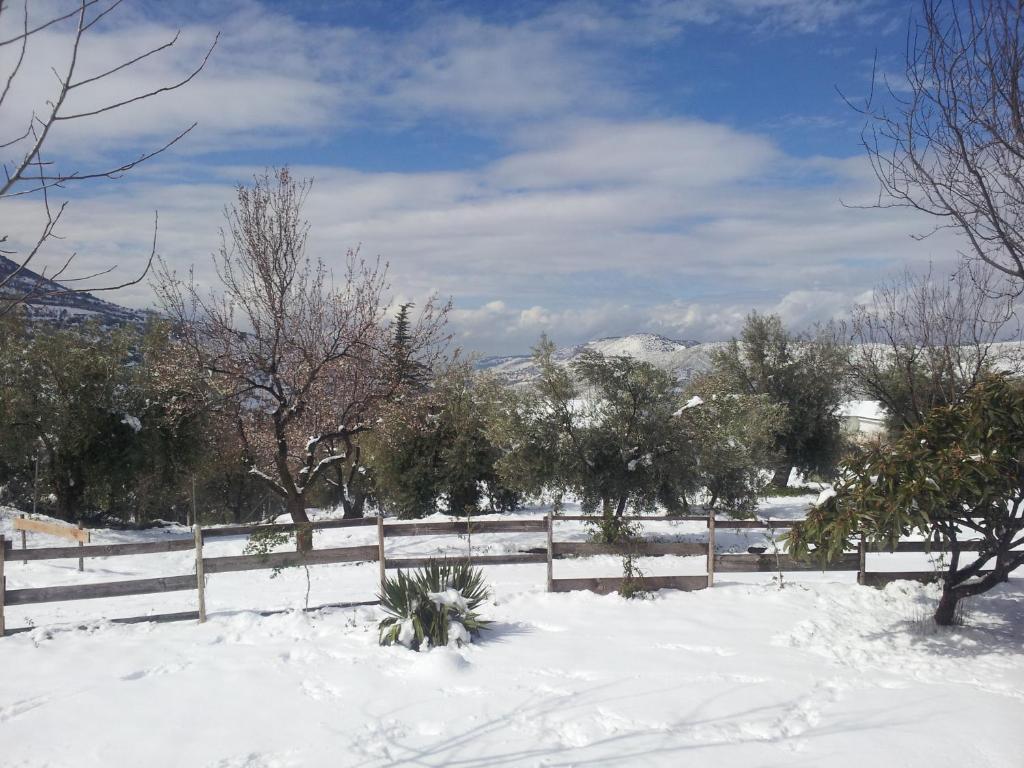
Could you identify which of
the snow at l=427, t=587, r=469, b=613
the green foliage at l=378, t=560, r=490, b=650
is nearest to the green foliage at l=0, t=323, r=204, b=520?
the green foliage at l=378, t=560, r=490, b=650

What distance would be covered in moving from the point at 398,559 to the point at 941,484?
22.7 feet

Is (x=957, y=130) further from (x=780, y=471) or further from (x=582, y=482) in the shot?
(x=780, y=471)

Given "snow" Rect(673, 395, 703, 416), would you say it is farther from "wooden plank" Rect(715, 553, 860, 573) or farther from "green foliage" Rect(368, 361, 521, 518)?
"green foliage" Rect(368, 361, 521, 518)

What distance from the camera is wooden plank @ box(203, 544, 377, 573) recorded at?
8.74 meters

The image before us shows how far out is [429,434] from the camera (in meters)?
22.5

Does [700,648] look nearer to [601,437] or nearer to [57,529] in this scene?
[601,437]

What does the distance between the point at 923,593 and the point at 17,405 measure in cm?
2021

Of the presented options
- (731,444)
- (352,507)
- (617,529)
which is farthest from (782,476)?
(617,529)

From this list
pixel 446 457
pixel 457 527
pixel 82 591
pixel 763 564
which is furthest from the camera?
pixel 446 457

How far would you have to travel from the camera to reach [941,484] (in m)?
7.01

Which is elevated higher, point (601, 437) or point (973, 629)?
point (601, 437)

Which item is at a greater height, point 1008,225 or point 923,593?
point 1008,225

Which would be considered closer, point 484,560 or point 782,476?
point 484,560

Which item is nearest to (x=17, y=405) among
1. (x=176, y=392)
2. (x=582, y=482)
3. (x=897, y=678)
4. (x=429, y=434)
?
(x=176, y=392)
